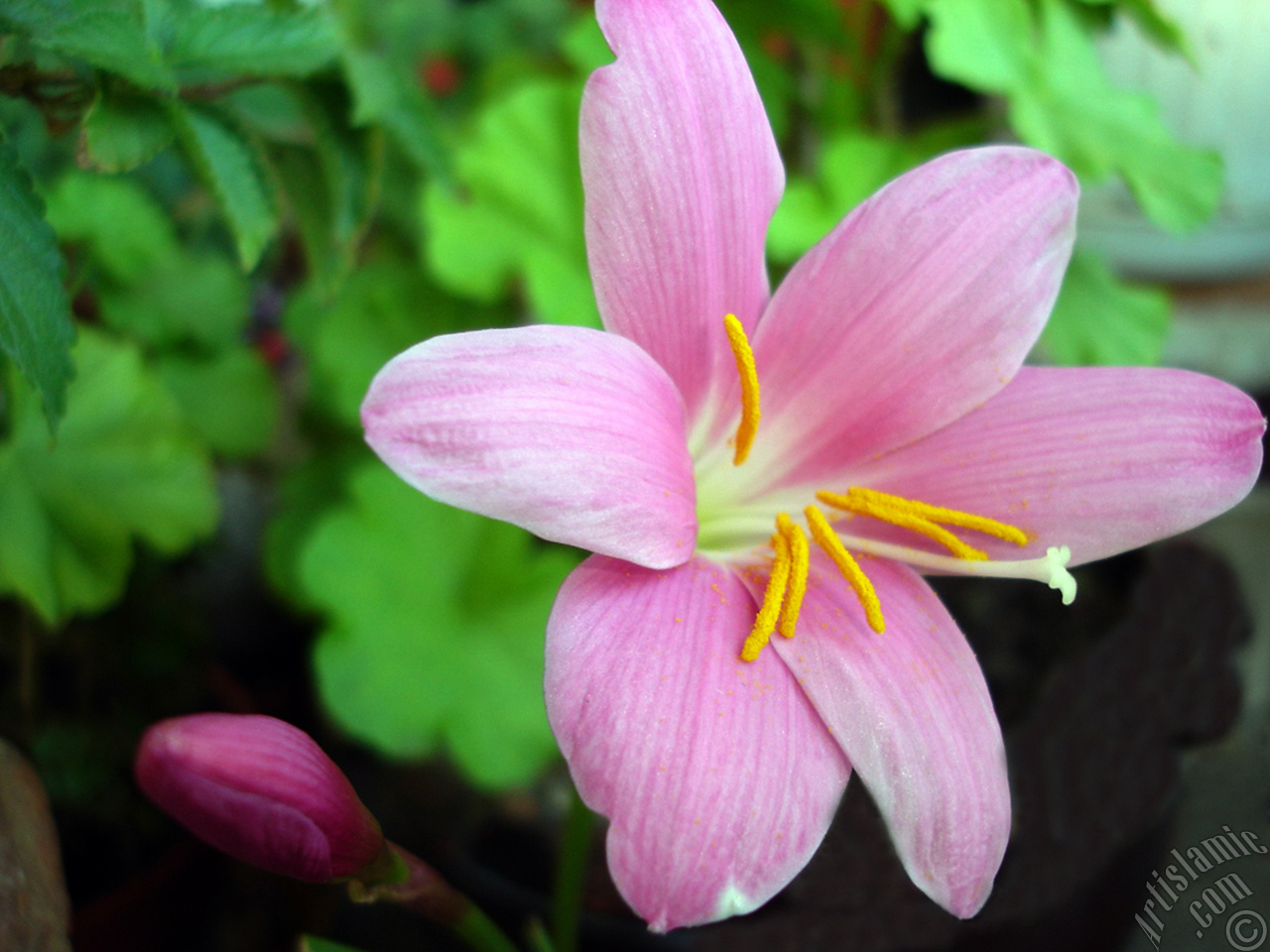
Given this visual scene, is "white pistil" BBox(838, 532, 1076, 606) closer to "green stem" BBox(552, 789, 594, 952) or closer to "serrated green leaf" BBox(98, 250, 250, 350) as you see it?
"green stem" BBox(552, 789, 594, 952)

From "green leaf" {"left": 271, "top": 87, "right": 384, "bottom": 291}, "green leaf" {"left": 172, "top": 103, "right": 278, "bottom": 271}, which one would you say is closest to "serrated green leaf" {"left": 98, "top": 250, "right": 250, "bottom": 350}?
"green leaf" {"left": 271, "top": 87, "right": 384, "bottom": 291}

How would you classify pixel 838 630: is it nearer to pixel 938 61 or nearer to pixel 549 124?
pixel 938 61

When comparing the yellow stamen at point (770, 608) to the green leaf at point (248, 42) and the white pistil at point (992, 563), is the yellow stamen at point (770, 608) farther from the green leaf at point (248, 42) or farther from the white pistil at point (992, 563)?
the green leaf at point (248, 42)

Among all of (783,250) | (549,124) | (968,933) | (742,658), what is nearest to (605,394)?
(742,658)

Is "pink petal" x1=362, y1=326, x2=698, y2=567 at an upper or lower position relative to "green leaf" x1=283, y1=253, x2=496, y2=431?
upper

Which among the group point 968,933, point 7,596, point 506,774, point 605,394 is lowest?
point 506,774

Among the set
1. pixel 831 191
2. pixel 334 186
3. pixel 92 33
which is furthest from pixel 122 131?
pixel 831 191
